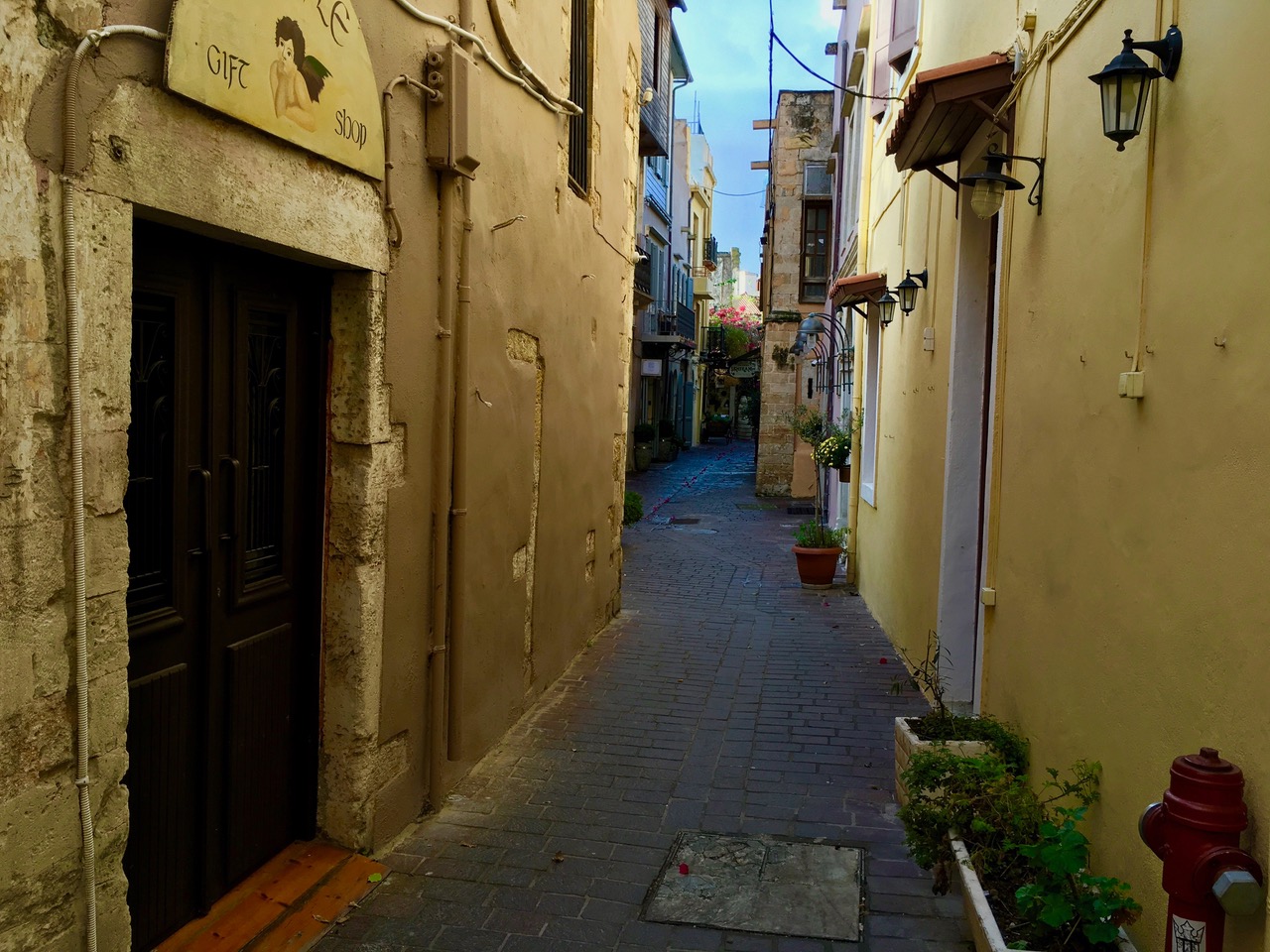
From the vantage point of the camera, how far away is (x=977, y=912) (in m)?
3.31

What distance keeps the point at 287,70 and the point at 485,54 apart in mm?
1825

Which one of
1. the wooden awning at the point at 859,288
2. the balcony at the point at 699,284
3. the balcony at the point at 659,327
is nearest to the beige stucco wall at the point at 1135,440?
the wooden awning at the point at 859,288

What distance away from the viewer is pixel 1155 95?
3.08 metres

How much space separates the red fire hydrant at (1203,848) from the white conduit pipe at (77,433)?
266cm

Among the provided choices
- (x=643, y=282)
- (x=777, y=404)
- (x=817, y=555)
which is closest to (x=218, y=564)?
(x=817, y=555)

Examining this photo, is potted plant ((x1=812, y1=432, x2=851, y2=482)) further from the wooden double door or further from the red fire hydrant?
the red fire hydrant

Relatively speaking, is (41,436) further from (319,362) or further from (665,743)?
(665,743)

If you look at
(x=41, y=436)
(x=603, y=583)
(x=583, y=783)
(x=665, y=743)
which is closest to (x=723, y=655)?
(x=603, y=583)

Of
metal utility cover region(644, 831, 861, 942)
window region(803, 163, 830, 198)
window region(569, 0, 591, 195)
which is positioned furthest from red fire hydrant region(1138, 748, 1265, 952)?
window region(803, 163, 830, 198)

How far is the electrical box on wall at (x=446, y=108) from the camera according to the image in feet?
14.4

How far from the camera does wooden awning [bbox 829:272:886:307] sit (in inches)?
355

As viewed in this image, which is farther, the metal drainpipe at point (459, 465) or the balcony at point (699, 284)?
the balcony at point (699, 284)

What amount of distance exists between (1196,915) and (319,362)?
3402 millimetres

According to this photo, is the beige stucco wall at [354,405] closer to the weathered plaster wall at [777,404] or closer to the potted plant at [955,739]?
the potted plant at [955,739]
